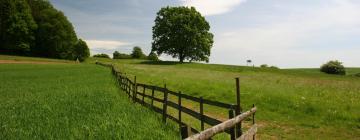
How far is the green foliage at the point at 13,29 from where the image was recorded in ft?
276

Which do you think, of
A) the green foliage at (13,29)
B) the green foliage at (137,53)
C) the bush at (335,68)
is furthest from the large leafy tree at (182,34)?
the green foliage at (137,53)

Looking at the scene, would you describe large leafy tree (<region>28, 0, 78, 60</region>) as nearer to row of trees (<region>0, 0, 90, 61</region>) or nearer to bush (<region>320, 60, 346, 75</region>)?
row of trees (<region>0, 0, 90, 61</region>)

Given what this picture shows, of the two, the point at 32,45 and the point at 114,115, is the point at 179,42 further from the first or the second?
the point at 114,115

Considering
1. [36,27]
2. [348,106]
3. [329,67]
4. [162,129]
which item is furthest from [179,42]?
[162,129]

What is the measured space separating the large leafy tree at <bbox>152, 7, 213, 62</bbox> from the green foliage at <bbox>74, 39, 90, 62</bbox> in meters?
28.9

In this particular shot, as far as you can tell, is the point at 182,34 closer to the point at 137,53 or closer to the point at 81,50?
the point at 81,50

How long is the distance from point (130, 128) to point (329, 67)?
71.6m

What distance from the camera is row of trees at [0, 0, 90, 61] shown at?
278 ft

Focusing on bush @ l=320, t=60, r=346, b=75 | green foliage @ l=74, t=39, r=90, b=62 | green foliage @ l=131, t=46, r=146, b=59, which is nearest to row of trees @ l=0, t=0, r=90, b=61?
green foliage @ l=74, t=39, r=90, b=62

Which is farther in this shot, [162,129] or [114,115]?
[114,115]

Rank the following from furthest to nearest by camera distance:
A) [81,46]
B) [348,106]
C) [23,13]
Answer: [81,46], [23,13], [348,106]

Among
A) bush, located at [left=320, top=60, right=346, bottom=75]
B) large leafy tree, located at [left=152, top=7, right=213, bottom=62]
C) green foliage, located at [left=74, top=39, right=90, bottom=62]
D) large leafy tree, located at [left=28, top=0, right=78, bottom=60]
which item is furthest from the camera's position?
green foliage, located at [left=74, top=39, right=90, bottom=62]

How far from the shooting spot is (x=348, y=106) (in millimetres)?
18047

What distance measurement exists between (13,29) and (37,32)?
866 cm
